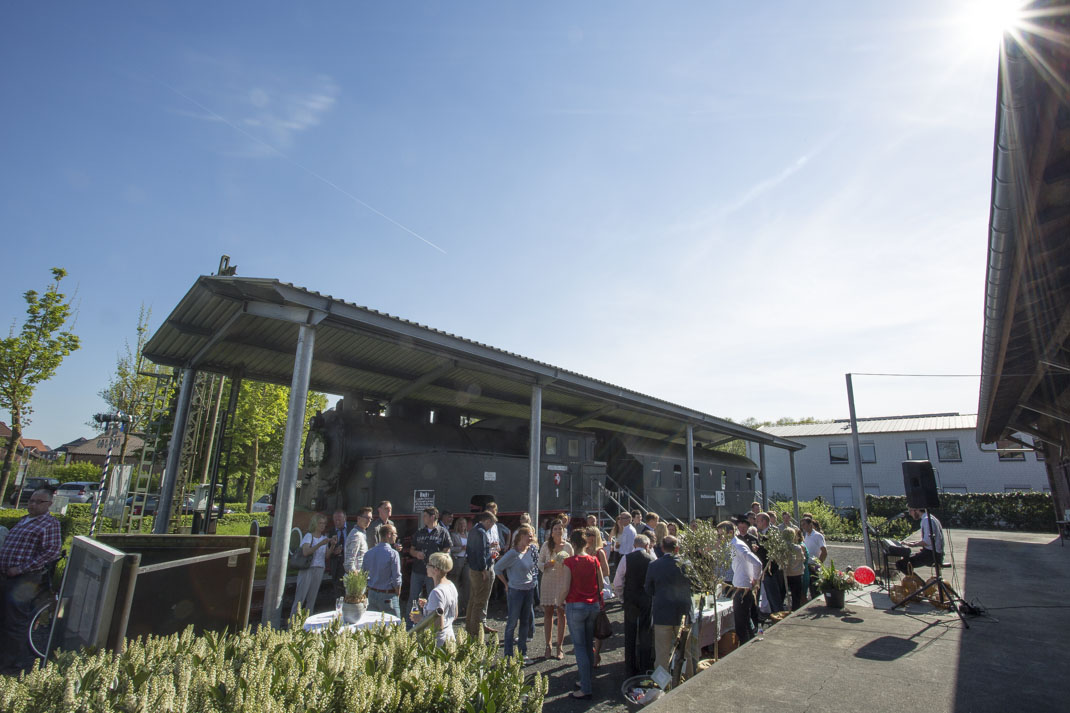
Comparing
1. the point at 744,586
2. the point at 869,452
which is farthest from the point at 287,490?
the point at 869,452

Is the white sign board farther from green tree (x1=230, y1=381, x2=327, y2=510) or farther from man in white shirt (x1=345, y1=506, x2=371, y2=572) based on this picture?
green tree (x1=230, y1=381, x2=327, y2=510)

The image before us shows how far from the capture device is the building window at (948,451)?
35750mm

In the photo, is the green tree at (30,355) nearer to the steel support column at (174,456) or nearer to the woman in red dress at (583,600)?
the steel support column at (174,456)

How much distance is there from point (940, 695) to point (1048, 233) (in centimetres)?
519

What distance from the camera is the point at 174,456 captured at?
1108 centimetres

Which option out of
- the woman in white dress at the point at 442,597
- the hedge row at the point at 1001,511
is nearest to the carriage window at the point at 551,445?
the woman in white dress at the point at 442,597

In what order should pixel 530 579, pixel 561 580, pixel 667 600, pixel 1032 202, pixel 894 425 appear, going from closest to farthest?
pixel 1032 202 → pixel 667 600 → pixel 530 579 → pixel 561 580 → pixel 894 425

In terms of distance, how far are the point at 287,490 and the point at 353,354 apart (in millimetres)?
4198

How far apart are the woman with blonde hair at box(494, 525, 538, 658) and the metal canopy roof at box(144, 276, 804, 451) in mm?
4219

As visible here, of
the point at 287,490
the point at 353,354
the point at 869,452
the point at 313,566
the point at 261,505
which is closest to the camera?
the point at 287,490

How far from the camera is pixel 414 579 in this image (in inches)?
325

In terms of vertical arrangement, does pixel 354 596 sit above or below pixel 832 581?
above

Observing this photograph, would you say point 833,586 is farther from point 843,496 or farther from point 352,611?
point 843,496

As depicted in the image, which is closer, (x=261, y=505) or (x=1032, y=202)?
(x=1032, y=202)
